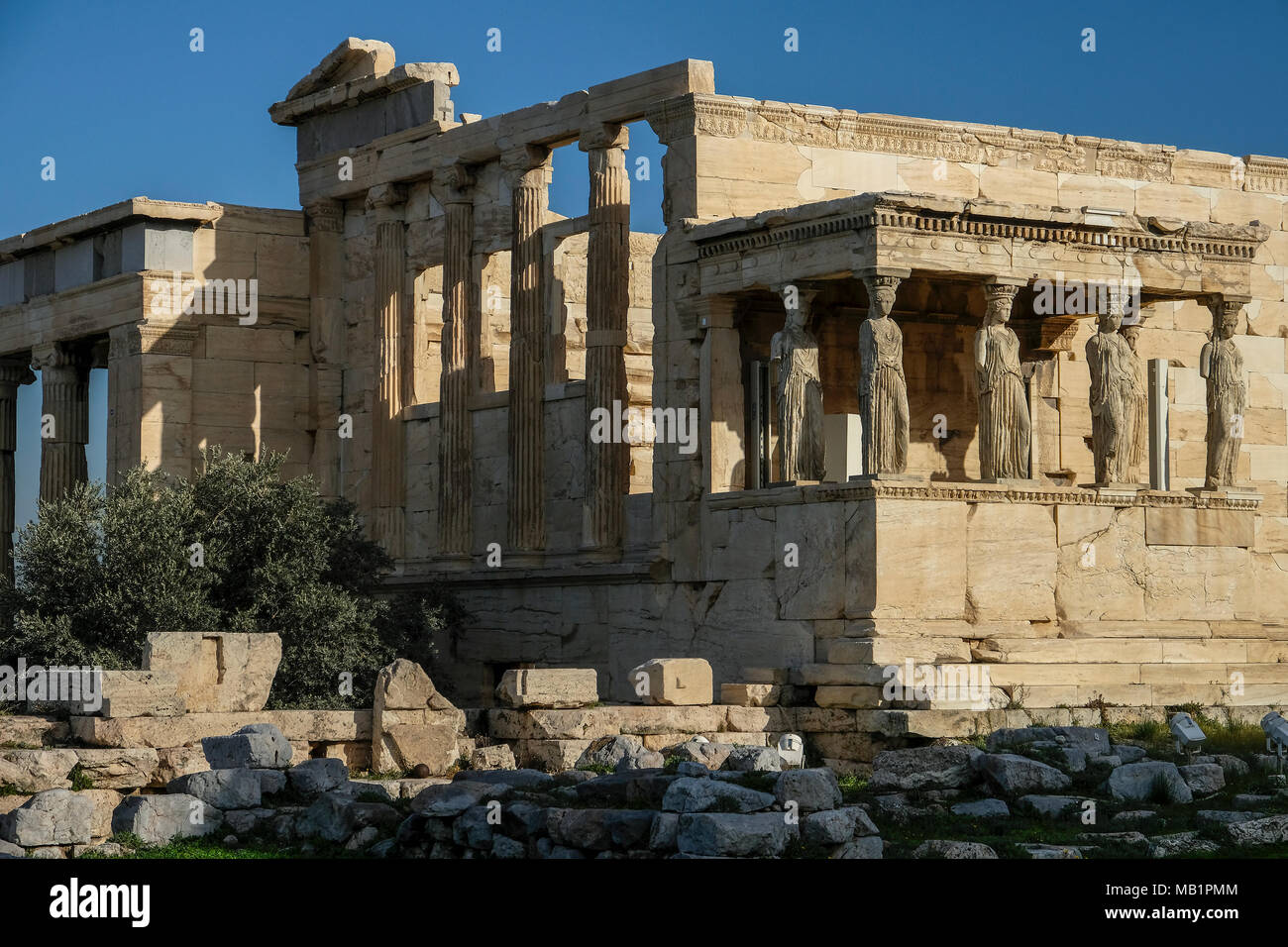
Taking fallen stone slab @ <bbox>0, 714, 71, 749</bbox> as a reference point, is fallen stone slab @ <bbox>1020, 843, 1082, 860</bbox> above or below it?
below

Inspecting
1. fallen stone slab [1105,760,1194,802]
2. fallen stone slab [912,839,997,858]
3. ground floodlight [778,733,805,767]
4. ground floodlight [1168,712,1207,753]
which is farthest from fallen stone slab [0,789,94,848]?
ground floodlight [1168,712,1207,753]

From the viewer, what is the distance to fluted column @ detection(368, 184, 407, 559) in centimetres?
2808

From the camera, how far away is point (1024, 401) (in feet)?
71.3

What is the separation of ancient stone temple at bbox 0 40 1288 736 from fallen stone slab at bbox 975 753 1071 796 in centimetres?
295

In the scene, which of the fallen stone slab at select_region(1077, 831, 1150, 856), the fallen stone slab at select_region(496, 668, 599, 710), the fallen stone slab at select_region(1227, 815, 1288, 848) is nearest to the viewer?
the fallen stone slab at select_region(1077, 831, 1150, 856)

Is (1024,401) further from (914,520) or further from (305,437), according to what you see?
(305,437)

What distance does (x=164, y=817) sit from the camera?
15.0 m

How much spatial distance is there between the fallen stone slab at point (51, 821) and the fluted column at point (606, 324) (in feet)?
34.8

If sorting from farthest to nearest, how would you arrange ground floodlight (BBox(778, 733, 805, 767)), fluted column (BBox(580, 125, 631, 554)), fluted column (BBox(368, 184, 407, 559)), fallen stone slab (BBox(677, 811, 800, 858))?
fluted column (BBox(368, 184, 407, 559)) < fluted column (BBox(580, 125, 631, 554)) < ground floodlight (BBox(778, 733, 805, 767)) < fallen stone slab (BBox(677, 811, 800, 858))

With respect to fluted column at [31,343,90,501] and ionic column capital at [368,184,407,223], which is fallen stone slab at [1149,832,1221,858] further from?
fluted column at [31,343,90,501]
